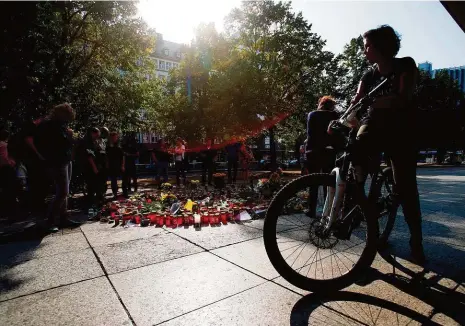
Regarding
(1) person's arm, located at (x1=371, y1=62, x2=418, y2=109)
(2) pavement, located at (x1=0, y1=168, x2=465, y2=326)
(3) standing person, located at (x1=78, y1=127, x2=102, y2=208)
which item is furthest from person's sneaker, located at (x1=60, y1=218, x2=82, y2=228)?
(1) person's arm, located at (x1=371, y1=62, x2=418, y2=109)

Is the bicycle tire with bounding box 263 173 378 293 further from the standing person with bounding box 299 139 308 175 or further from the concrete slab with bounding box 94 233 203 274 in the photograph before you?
the standing person with bounding box 299 139 308 175

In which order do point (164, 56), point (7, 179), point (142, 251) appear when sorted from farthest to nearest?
point (164, 56) → point (7, 179) → point (142, 251)

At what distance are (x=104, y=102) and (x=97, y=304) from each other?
16.5 meters

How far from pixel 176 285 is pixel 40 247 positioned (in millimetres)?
2156

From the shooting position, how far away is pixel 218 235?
359 cm

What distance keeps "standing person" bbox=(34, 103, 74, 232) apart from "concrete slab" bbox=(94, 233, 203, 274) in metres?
1.45

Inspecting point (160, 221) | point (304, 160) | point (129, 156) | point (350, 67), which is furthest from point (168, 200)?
point (350, 67)

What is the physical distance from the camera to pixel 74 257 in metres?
2.90

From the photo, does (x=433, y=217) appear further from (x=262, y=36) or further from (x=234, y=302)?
(x=262, y=36)

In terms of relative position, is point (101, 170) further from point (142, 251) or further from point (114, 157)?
point (142, 251)

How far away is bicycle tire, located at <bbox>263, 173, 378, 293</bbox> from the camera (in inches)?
79.8

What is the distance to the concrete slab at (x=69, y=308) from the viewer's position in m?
1.76

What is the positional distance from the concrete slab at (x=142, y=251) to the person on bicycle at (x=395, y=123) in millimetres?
2021

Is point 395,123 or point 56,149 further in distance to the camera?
point 56,149
